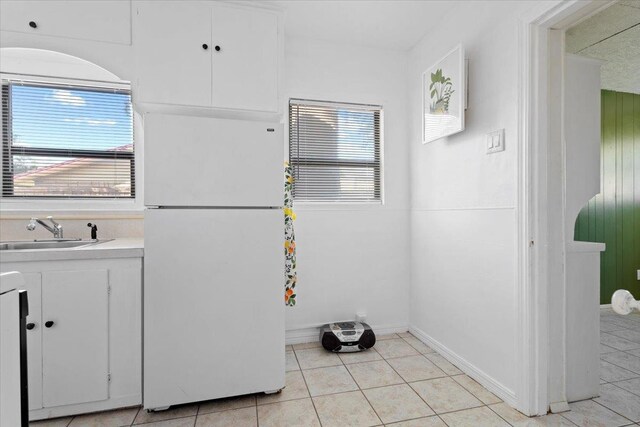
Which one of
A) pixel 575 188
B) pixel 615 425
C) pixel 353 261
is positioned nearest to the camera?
pixel 615 425

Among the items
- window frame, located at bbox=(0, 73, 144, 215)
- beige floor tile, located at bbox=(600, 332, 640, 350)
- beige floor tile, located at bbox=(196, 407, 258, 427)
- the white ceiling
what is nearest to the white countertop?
window frame, located at bbox=(0, 73, 144, 215)

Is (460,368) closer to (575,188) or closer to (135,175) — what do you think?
(575,188)

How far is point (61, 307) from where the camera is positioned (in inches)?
66.3

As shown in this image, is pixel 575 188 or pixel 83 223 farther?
pixel 83 223

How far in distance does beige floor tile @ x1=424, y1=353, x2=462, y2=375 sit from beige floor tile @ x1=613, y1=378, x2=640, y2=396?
0.93m

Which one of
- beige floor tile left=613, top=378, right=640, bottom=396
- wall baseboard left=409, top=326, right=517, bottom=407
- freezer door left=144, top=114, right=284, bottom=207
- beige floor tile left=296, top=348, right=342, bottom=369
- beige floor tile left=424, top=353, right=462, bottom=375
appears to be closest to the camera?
freezer door left=144, top=114, right=284, bottom=207

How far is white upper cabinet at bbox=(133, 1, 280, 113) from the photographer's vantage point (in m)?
1.81

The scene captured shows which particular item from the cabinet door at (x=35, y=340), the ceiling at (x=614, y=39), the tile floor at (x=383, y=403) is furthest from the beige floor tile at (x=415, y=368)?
the ceiling at (x=614, y=39)

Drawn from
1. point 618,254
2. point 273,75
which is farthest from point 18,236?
point 618,254

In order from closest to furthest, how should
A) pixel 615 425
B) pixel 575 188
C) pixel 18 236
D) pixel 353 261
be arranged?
pixel 615 425
pixel 575 188
pixel 18 236
pixel 353 261

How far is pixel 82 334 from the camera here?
5.59 ft

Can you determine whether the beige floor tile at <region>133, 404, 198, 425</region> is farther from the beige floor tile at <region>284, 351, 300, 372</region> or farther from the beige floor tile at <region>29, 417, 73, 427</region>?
the beige floor tile at <region>284, 351, 300, 372</region>

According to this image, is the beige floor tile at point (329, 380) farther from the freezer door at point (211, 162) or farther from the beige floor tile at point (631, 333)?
the beige floor tile at point (631, 333)

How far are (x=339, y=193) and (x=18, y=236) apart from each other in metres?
2.34
